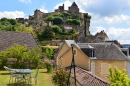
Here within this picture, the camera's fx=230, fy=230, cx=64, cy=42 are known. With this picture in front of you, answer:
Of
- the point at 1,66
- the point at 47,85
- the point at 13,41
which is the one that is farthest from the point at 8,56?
the point at 47,85

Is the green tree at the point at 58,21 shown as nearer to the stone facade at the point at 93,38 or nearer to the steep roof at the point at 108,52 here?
the stone facade at the point at 93,38

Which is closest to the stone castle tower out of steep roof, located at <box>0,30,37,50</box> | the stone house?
steep roof, located at <box>0,30,37,50</box>

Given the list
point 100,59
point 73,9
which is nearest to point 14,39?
point 100,59

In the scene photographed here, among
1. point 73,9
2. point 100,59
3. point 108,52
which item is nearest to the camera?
point 100,59

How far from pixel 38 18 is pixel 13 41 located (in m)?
90.5

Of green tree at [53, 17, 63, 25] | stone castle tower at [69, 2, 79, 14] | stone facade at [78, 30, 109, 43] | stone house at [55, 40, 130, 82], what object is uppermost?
stone castle tower at [69, 2, 79, 14]

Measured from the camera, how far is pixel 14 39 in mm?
25672

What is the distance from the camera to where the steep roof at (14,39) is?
24234 millimetres

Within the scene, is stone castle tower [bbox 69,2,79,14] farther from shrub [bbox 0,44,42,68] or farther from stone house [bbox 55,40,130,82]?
shrub [bbox 0,44,42,68]

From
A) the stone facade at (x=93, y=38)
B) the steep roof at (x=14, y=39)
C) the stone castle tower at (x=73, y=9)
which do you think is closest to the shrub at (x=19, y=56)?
the steep roof at (x=14, y=39)

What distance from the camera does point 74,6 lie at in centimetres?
11681

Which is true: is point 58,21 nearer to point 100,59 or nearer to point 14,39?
point 14,39

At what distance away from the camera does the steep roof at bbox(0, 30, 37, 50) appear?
24.2 meters

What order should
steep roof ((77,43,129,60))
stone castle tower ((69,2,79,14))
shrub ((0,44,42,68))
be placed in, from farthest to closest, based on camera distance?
stone castle tower ((69,2,79,14))
steep roof ((77,43,129,60))
shrub ((0,44,42,68))
